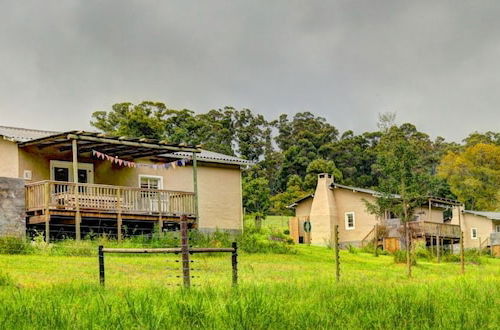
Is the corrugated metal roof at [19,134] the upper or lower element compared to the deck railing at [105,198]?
upper

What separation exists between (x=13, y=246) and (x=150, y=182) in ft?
39.2

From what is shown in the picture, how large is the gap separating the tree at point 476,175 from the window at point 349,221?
21.5 meters

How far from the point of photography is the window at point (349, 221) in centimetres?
5097

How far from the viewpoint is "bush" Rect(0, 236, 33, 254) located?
78.5 feet

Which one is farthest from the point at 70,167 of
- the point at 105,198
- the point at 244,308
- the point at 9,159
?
the point at 244,308

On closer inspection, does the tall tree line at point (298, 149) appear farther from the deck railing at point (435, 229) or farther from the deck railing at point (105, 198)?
the deck railing at point (105, 198)

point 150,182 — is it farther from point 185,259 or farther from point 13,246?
point 185,259

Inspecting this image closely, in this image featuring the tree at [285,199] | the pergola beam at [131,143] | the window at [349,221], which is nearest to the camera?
the pergola beam at [131,143]

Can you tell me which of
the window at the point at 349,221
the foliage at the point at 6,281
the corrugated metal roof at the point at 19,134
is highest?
the corrugated metal roof at the point at 19,134

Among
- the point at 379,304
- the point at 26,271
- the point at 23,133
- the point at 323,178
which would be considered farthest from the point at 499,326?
the point at 323,178

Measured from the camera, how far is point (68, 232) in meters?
30.0

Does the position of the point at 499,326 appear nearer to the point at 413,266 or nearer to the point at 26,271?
the point at 26,271

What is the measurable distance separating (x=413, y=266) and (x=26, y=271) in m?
14.5

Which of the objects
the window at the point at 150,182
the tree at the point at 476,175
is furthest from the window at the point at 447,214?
the window at the point at 150,182
